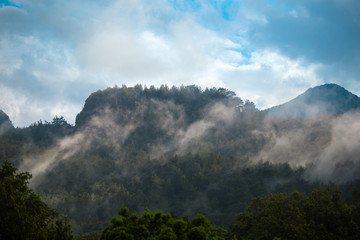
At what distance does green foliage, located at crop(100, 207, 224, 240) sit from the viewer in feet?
79.6

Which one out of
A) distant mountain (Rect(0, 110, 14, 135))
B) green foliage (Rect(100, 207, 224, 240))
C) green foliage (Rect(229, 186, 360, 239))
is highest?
distant mountain (Rect(0, 110, 14, 135))

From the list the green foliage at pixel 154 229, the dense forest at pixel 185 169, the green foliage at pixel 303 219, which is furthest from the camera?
the dense forest at pixel 185 169

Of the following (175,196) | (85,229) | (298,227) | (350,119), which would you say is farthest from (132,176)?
(298,227)

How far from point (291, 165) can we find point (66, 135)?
13526cm

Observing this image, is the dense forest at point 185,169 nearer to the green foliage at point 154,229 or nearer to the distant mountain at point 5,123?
the distant mountain at point 5,123

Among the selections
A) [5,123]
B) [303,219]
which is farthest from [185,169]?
[303,219]

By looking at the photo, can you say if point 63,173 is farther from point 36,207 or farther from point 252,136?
point 36,207

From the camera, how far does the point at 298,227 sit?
3344cm

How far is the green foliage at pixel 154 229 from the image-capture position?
24.3 meters

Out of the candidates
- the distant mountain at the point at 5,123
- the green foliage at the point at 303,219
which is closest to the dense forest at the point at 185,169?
the distant mountain at the point at 5,123

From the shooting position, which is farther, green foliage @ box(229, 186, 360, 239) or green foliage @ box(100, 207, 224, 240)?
green foliage @ box(229, 186, 360, 239)

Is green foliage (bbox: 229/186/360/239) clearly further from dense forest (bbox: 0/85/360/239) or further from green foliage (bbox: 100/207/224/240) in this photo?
dense forest (bbox: 0/85/360/239)

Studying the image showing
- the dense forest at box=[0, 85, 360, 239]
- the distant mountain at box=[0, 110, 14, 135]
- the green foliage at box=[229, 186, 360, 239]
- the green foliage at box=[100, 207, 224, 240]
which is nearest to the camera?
the green foliage at box=[100, 207, 224, 240]

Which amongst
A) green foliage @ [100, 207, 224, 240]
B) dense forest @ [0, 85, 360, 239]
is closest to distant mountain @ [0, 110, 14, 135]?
dense forest @ [0, 85, 360, 239]
